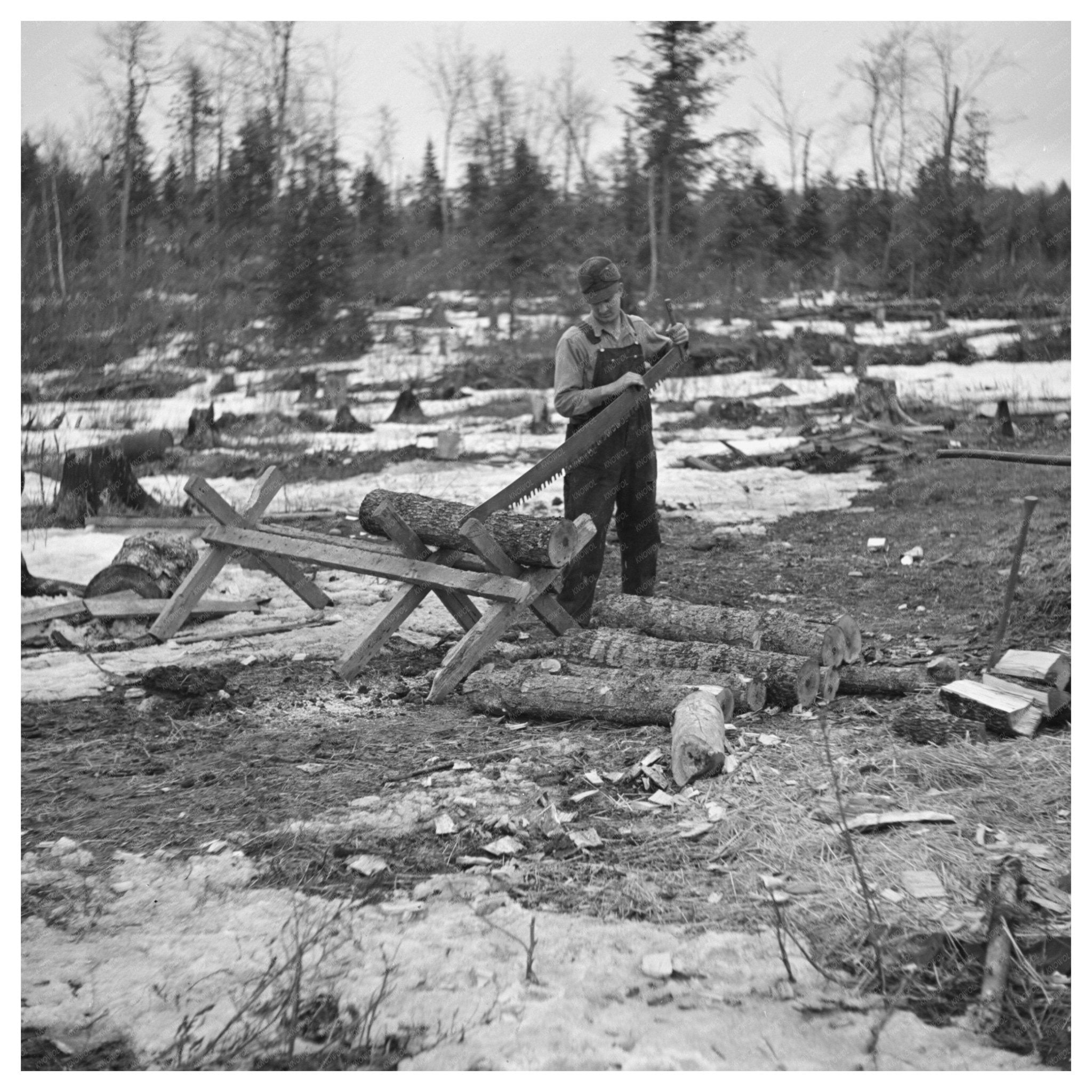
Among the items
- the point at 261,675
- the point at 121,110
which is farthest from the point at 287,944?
the point at 121,110

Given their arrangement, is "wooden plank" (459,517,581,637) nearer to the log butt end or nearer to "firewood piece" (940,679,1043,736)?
the log butt end

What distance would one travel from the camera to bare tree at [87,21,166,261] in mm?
5281

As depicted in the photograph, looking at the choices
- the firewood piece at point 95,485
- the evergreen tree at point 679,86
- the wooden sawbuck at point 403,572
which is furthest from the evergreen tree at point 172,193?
the wooden sawbuck at point 403,572

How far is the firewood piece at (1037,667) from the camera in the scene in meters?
4.59

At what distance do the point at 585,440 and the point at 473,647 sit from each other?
1397 millimetres

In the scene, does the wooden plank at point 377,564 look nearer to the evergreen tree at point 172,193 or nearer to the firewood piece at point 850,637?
the firewood piece at point 850,637

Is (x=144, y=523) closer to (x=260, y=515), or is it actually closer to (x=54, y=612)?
(x=54, y=612)

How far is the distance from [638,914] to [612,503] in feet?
11.0

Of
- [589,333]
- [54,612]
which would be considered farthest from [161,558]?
[589,333]

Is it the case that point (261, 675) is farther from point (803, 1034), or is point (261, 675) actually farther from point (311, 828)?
point (803, 1034)

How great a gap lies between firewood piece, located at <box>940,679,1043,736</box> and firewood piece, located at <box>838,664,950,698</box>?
1.02 feet

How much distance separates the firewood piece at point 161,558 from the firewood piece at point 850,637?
168 inches

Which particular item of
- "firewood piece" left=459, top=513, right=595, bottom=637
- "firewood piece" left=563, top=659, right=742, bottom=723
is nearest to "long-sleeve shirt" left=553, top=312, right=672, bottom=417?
"firewood piece" left=459, top=513, right=595, bottom=637

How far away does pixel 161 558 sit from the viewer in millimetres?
7074
